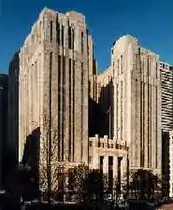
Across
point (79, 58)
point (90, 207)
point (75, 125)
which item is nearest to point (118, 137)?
point (75, 125)

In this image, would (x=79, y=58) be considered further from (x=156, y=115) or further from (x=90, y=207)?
(x=90, y=207)

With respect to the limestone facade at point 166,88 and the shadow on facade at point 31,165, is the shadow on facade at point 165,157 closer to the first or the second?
the limestone facade at point 166,88

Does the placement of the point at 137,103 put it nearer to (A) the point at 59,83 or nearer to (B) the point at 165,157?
(A) the point at 59,83

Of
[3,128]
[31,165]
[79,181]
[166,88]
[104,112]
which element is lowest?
[79,181]

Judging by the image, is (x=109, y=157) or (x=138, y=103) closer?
(x=138, y=103)

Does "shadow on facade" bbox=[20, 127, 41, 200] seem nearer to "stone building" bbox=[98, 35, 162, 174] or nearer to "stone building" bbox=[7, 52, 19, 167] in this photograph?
"stone building" bbox=[7, 52, 19, 167]

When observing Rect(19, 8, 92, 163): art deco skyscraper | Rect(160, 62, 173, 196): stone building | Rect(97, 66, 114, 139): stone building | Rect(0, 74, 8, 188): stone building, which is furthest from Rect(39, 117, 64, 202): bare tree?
Rect(160, 62, 173, 196): stone building

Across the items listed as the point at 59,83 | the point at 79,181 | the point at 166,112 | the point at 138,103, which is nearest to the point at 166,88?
the point at 138,103

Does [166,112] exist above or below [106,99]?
below
